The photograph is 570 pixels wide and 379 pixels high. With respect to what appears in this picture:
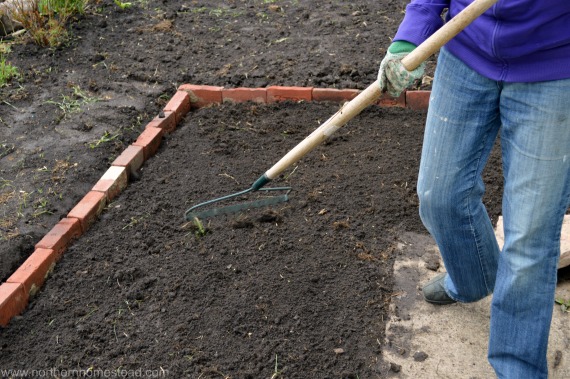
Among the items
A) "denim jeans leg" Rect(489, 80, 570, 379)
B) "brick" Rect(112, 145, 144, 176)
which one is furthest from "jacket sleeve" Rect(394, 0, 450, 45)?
"brick" Rect(112, 145, 144, 176)

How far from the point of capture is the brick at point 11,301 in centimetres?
327

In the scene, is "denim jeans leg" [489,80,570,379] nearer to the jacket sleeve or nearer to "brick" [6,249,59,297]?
the jacket sleeve

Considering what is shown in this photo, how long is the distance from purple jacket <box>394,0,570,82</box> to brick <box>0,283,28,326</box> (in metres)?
2.24

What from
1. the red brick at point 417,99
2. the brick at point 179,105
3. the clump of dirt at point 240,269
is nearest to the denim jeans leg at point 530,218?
the clump of dirt at point 240,269

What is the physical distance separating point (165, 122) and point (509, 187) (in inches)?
113

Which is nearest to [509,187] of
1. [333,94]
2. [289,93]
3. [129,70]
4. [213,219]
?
[213,219]

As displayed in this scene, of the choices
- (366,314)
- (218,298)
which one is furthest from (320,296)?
(218,298)

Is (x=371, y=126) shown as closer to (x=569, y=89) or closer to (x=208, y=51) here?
(x=208, y=51)

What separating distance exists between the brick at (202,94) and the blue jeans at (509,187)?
2607 millimetres

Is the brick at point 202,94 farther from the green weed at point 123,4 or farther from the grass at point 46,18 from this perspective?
the green weed at point 123,4

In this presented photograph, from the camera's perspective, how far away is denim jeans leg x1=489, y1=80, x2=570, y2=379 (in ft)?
7.70

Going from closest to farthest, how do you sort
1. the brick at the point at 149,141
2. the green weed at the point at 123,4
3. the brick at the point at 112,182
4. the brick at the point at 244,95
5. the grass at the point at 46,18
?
the brick at the point at 112,182, the brick at the point at 149,141, the brick at the point at 244,95, the grass at the point at 46,18, the green weed at the point at 123,4

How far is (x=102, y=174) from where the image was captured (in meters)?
4.37

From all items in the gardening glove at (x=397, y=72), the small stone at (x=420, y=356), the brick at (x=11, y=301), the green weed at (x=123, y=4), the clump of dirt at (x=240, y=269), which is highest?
the gardening glove at (x=397, y=72)
